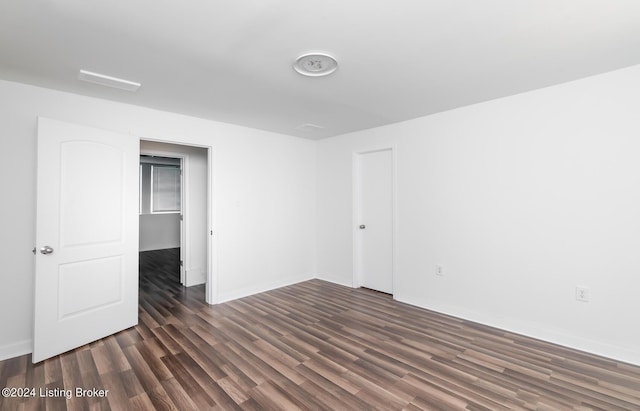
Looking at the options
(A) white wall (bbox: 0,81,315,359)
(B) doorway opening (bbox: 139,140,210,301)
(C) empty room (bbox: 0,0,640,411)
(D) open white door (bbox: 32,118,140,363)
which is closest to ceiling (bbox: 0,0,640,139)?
(C) empty room (bbox: 0,0,640,411)

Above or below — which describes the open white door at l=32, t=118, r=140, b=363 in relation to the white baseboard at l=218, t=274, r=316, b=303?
above

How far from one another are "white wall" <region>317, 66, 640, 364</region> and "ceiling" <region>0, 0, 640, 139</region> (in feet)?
1.07

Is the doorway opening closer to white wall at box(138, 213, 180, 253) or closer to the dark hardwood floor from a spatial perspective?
white wall at box(138, 213, 180, 253)

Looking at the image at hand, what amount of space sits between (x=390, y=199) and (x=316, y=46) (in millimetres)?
2690

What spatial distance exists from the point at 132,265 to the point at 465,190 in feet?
12.8

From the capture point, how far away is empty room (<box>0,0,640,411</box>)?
6.20ft

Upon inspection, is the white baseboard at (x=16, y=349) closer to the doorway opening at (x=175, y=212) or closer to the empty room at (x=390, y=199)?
the empty room at (x=390, y=199)

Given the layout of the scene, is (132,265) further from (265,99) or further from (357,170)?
(357,170)

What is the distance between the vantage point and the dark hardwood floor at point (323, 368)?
6.46 ft

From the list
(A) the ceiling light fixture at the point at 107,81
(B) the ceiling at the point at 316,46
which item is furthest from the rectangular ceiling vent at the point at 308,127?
(A) the ceiling light fixture at the point at 107,81

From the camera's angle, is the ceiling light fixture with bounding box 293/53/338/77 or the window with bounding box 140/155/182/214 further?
the window with bounding box 140/155/182/214

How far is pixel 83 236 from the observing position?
2.81 meters

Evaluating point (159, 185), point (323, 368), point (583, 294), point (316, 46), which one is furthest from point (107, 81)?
point (159, 185)

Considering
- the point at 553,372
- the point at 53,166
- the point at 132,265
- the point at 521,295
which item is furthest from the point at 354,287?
the point at 53,166
